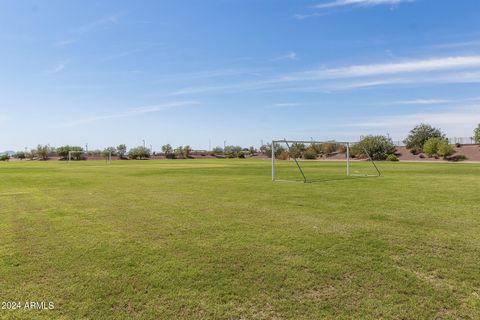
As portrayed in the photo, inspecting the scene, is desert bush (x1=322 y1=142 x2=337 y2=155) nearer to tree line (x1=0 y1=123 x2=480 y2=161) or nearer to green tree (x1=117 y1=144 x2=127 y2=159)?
tree line (x1=0 y1=123 x2=480 y2=161)

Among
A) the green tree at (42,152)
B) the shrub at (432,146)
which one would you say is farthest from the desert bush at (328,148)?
the green tree at (42,152)

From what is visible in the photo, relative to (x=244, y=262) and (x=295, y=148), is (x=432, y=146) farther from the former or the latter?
(x=244, y=262)

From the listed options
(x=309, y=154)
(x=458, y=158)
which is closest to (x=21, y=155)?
(x=309, y=154)

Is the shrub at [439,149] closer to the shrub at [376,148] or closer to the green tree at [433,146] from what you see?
the green tree at [433,146]

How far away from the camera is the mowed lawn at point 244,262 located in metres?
4.29

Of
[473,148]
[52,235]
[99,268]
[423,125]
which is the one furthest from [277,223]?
[423,125]

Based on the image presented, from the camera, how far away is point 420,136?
92.1 m

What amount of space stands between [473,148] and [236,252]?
89.2 metres

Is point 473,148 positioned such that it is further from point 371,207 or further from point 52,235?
point 52,235

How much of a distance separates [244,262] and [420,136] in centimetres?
9864

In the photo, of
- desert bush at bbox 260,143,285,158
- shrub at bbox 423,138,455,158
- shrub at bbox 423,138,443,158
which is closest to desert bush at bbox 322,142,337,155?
desert bush at bbox 260,143,285,158

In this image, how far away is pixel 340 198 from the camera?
13094 millimetres

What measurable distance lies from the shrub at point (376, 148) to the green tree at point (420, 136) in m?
10.9

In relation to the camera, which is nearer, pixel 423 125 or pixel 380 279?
pixel 380 279
